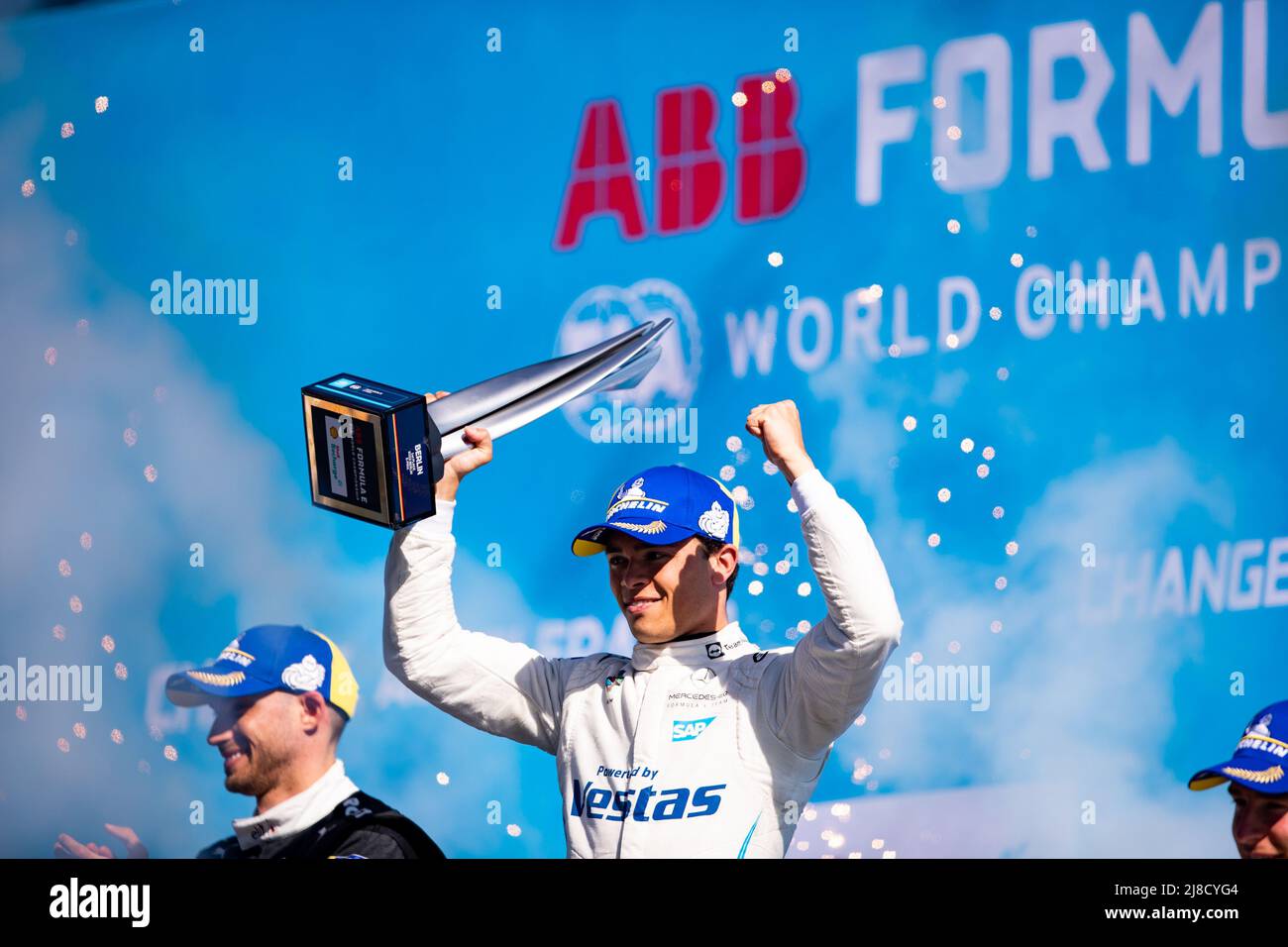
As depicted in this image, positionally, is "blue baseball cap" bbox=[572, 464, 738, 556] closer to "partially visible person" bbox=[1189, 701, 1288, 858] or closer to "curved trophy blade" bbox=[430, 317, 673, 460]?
"curved trophy blade" bbox=[430, 317, 673, 460]

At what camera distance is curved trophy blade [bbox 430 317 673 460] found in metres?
3.47

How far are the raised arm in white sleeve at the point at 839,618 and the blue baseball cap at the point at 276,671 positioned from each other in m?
1.13

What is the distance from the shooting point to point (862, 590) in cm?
295

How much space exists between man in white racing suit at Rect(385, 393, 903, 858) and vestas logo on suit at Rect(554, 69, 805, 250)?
1018mm

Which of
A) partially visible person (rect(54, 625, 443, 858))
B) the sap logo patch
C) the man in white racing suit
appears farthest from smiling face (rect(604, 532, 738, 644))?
partially visible person (rect(54, 625, 443, 858))

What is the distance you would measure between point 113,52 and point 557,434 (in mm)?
1458

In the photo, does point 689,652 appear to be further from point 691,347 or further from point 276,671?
point 691,347

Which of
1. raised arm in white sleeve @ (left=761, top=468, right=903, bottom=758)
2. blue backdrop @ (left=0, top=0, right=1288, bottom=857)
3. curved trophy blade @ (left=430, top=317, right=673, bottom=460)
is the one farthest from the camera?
blue backdrop @ (left=0, top=0, right=1288, bottom=857)
